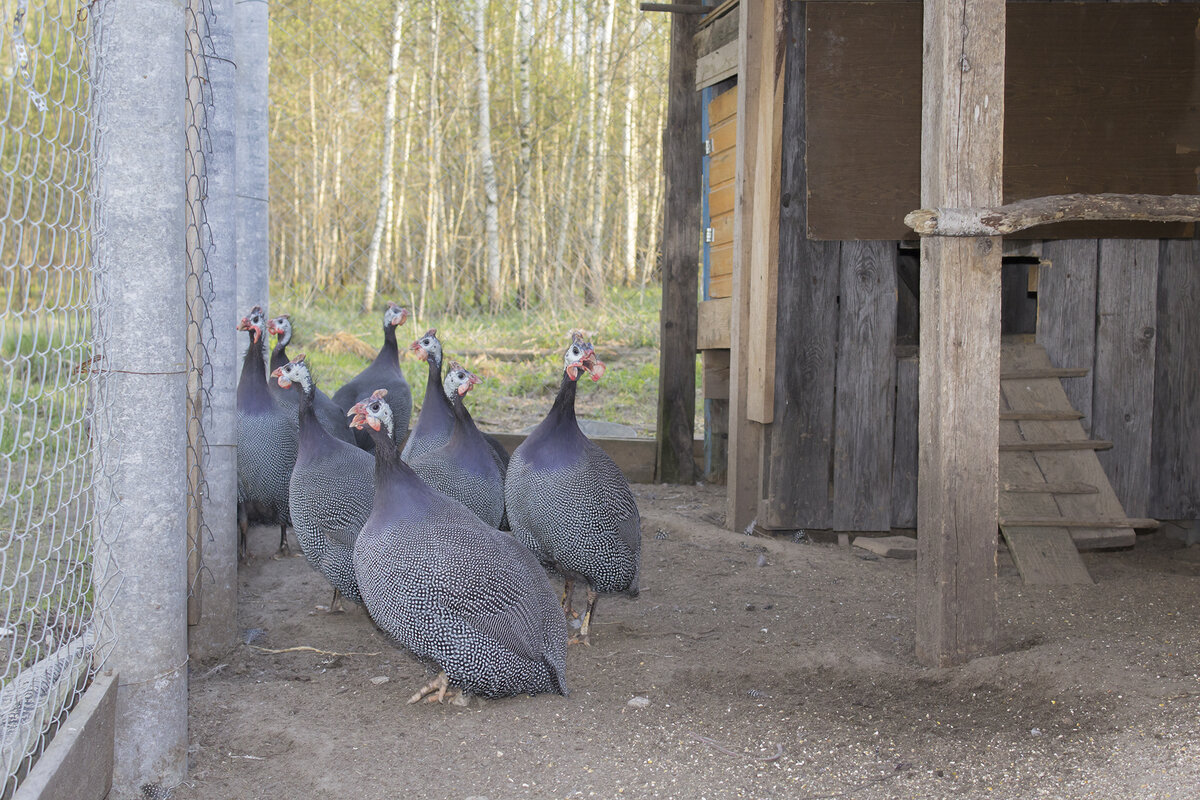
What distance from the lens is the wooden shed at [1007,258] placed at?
17.1 ft

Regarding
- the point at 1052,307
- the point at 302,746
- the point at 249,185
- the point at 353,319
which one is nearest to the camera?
the point at 302,746

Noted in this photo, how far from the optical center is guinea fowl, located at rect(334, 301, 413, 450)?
21.0 ft

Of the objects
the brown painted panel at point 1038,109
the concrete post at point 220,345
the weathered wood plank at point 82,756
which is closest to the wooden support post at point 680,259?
the brown painted panel at point 1038,109

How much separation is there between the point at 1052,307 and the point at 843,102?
1.55 m

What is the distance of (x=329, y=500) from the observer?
14.0 feet

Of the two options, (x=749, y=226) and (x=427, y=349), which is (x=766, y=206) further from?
(x=427, y=349)

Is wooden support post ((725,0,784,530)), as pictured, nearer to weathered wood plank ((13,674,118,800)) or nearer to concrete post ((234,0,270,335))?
concrete post ((234,0,270,335))

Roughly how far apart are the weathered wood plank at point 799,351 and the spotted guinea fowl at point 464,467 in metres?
1.61

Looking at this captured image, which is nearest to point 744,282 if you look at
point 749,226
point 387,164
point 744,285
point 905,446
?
point 744,285

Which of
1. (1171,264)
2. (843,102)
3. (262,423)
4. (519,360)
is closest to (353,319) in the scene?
(519,360)

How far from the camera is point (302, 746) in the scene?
3.22 meters

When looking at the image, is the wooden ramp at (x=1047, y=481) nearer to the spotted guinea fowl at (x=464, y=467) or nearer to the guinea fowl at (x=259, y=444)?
the spotted guinea fowl at (x=464, y=467)

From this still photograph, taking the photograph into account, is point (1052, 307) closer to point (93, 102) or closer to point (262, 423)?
point (262, 423)

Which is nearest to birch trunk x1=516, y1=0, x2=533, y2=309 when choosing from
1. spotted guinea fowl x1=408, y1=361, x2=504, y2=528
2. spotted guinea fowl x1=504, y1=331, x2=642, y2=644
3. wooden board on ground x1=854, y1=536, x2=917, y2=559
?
wooden board on ground x1=854, y1=536, x2=917, y2=559
